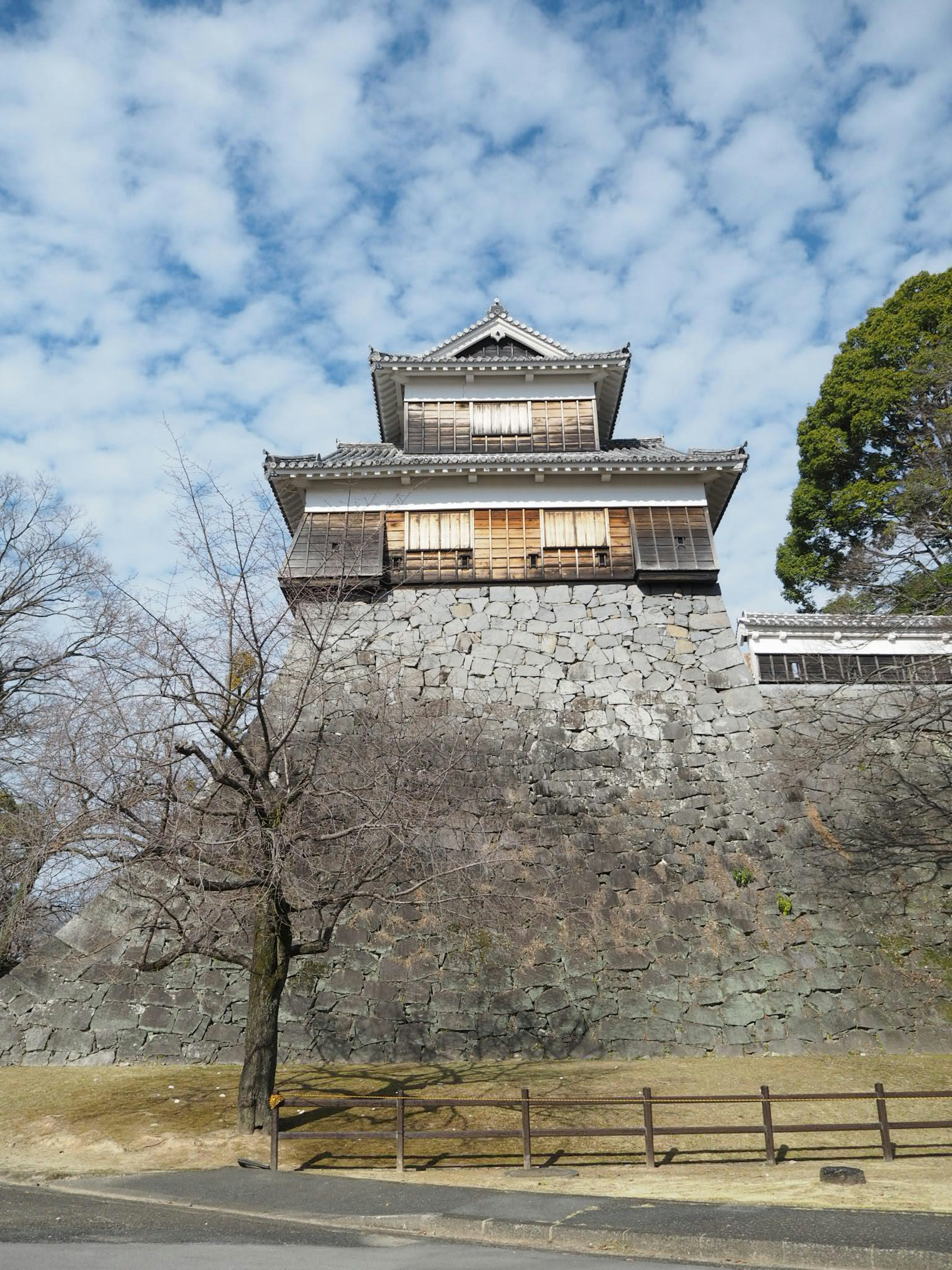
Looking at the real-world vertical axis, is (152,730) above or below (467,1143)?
above

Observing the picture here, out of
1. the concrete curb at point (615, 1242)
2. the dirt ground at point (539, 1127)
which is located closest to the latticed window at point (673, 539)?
the dirt ground at point (539, 1127)

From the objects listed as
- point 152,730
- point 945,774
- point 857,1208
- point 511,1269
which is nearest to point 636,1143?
point 857,1208

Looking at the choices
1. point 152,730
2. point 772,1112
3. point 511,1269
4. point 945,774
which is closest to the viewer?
point 511,1269

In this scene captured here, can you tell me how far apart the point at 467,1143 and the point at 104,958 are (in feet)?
20.9

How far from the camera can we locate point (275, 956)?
32.5ft

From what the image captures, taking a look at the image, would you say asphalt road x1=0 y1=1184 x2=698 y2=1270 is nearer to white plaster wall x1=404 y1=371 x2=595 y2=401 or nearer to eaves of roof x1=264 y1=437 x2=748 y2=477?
eaves of roof x1=264 y1=437 x2=748 y2=477

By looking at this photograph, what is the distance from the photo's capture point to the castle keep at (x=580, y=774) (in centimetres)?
1245

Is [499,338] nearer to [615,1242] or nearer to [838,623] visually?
[838,623]

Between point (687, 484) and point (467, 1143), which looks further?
point (687, 484)

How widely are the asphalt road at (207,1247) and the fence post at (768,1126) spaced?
113 inches

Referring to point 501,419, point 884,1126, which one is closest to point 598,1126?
point 884,1126

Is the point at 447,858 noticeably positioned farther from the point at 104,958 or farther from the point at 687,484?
the point at 687,484

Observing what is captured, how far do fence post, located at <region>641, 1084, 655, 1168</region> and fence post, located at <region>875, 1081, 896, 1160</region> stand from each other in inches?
83.3

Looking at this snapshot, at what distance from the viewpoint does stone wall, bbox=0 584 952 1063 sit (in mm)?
12320
